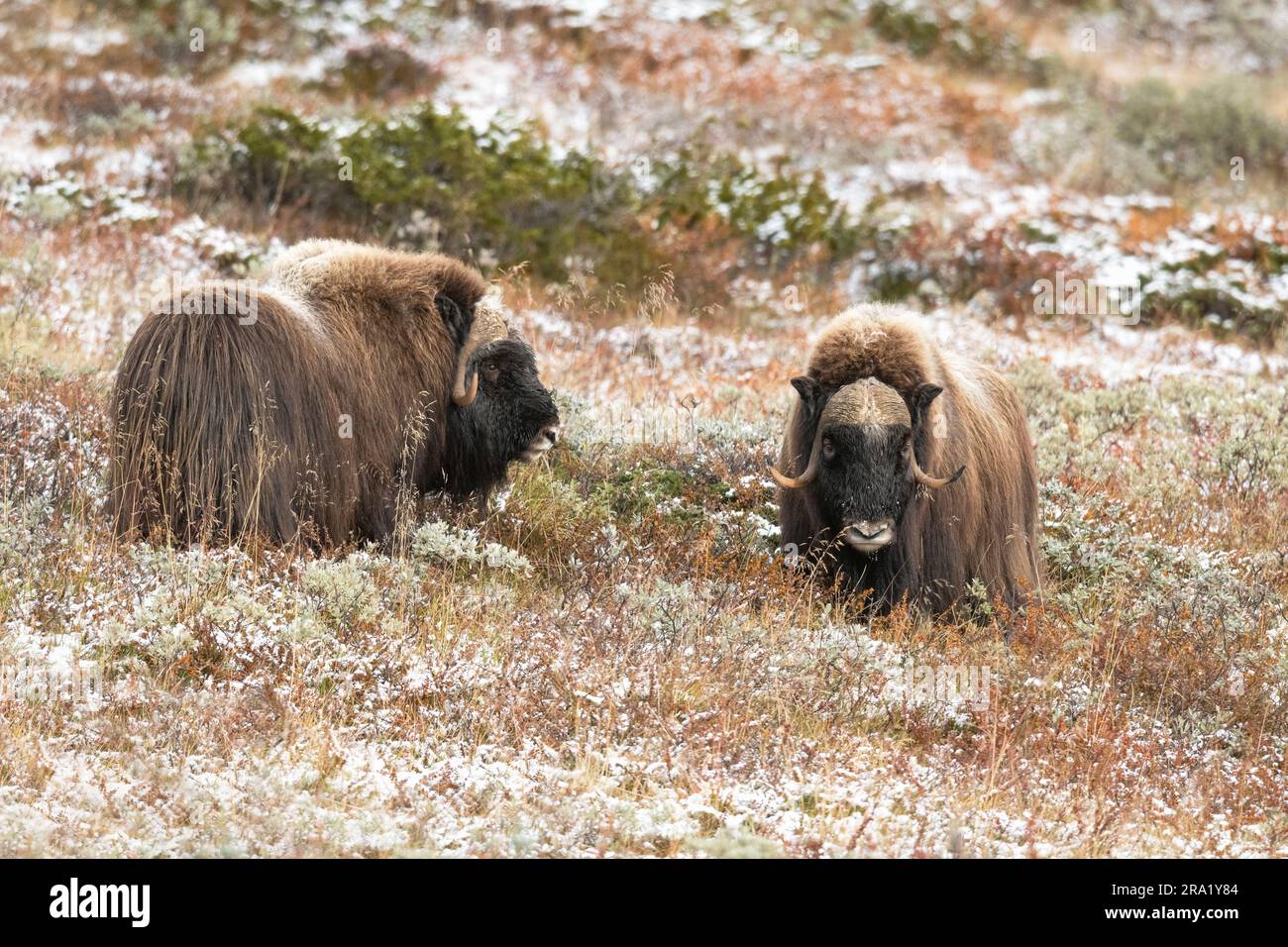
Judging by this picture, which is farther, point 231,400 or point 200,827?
point 231,400

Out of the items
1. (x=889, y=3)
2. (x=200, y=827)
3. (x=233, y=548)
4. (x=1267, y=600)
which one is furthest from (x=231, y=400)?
(x=889, y=3)

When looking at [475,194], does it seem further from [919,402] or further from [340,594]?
[340,594]

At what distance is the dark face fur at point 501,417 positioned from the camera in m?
6.96

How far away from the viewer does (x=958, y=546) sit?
6.97m

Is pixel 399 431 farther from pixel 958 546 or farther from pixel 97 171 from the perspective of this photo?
pixel 97 171

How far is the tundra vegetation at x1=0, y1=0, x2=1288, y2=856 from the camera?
4.66m

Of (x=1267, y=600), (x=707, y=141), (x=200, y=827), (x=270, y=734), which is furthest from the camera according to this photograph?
(x=707, y=141)

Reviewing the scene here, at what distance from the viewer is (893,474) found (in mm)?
6488

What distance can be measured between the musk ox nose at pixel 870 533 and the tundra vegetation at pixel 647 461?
1.06 ft

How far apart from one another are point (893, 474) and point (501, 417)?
5.93 feet

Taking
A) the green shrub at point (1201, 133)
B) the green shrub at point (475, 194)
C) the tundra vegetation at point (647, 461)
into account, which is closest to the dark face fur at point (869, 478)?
the tundra vegetation at point (647, 461)

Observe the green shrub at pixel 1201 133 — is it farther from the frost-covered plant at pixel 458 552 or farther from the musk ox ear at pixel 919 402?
the frost-covered plant at pixel 458 552

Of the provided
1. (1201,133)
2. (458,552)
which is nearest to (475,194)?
(458,552)

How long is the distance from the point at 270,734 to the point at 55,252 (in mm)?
6868
